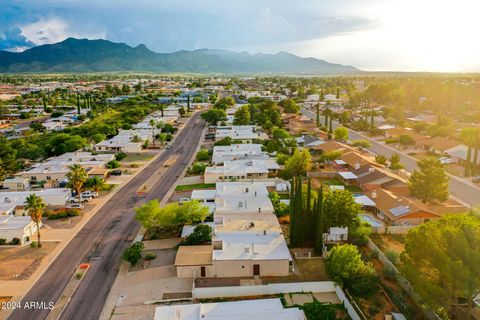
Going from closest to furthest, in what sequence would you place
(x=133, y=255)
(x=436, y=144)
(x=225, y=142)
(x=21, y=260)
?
(x=133, y=255) → (x=21, y=260) → (x=436, y=144) → (x=225, y=142)

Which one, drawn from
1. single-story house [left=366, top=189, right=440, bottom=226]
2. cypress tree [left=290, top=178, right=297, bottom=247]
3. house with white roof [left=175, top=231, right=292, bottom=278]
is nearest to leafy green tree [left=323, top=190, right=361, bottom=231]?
cypress tree [left=290, top=178, right=297, bottom=247]

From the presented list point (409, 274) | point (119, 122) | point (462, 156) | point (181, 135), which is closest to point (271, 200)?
point (409, 274)

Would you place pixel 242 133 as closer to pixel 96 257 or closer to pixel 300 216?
pixel 300 216

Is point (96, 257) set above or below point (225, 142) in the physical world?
below

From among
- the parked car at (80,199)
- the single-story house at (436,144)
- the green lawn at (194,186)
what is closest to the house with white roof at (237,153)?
the green lawn at (194,186)

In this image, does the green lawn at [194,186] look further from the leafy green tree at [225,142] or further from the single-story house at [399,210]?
the leafy green tree at [225,142]

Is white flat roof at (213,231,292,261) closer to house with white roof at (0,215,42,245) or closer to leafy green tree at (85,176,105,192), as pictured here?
house with white roof at (0,215,42,245)

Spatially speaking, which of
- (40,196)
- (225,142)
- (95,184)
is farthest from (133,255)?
(225,142)

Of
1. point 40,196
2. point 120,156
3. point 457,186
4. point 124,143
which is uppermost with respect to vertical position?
point 124,143
